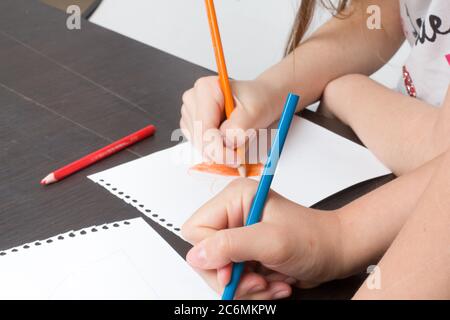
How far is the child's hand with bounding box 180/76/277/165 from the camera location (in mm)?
631

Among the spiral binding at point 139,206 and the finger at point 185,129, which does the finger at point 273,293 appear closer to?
the spiral binding at point 139,206

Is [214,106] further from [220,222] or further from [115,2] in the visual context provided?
[115,2]

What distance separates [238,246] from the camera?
1.44 feet

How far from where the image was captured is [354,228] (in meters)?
0.50

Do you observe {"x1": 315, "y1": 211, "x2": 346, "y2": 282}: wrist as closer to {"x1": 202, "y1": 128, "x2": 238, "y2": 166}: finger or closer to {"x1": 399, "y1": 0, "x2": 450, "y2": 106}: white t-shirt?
{"x1": 202, "y1": 128, "x2": 238, "y2": 166}: finger

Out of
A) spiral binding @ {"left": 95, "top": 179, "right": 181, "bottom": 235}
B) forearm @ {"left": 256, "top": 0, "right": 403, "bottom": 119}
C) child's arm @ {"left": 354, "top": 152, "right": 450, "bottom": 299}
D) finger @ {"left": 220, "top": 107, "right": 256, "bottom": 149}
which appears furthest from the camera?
forearm @ {"left": 256, "top": 0, "right": 403, "bottom": 119}

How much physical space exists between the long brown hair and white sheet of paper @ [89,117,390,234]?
18 centimetres

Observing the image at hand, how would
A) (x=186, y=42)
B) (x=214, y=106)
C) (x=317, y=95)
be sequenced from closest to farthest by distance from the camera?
1. (x=214, y=106)
2. (x=317, y=95)
3. (x=186, y=42)

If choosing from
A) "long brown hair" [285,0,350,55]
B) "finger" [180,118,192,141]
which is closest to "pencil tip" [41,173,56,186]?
"finger" [180,118,192,141]

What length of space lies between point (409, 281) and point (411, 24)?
1.59ft

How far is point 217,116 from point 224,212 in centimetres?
18

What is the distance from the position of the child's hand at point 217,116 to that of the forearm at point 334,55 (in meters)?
0.03

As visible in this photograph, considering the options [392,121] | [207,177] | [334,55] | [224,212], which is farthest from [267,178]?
[334,55]

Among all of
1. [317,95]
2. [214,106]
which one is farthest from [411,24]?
[214,106]
